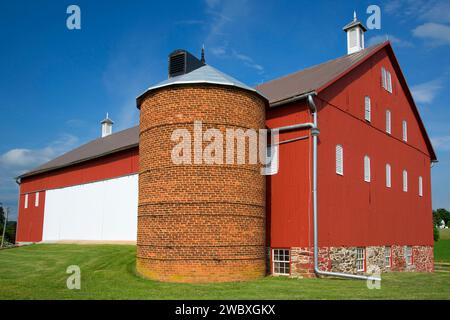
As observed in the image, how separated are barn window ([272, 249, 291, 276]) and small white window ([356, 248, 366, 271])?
145 inches

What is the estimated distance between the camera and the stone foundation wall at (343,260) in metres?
15.9

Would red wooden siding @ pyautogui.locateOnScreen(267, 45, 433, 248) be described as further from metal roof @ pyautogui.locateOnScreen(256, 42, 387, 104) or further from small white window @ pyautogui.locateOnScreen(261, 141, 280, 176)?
metal roof @ pyautogui.locateOnScreen(256, 42, 387, 104)

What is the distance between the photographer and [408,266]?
23.3m

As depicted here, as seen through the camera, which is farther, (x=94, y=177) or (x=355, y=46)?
(x=94, y=177)

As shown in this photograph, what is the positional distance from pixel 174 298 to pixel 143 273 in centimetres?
440

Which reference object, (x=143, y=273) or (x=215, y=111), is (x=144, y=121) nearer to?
(x=215, y=111)

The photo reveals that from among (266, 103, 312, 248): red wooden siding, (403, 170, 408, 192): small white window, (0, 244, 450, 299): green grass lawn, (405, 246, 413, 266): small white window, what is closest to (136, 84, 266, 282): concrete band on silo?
(0, 244, 450, 299): green grass lawn

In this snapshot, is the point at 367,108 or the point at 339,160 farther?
the point at 367,108

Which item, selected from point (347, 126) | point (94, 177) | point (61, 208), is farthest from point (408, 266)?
point (61, 208)

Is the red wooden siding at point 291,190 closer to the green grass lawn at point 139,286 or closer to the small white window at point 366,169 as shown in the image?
the green grass lawn at point 139,286


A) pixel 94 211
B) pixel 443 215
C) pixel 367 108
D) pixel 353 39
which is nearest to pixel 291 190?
pixel 367 108

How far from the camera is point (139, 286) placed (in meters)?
13.7

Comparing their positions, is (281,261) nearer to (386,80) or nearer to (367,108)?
(367,108)

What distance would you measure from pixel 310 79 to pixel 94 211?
47.5 ft
